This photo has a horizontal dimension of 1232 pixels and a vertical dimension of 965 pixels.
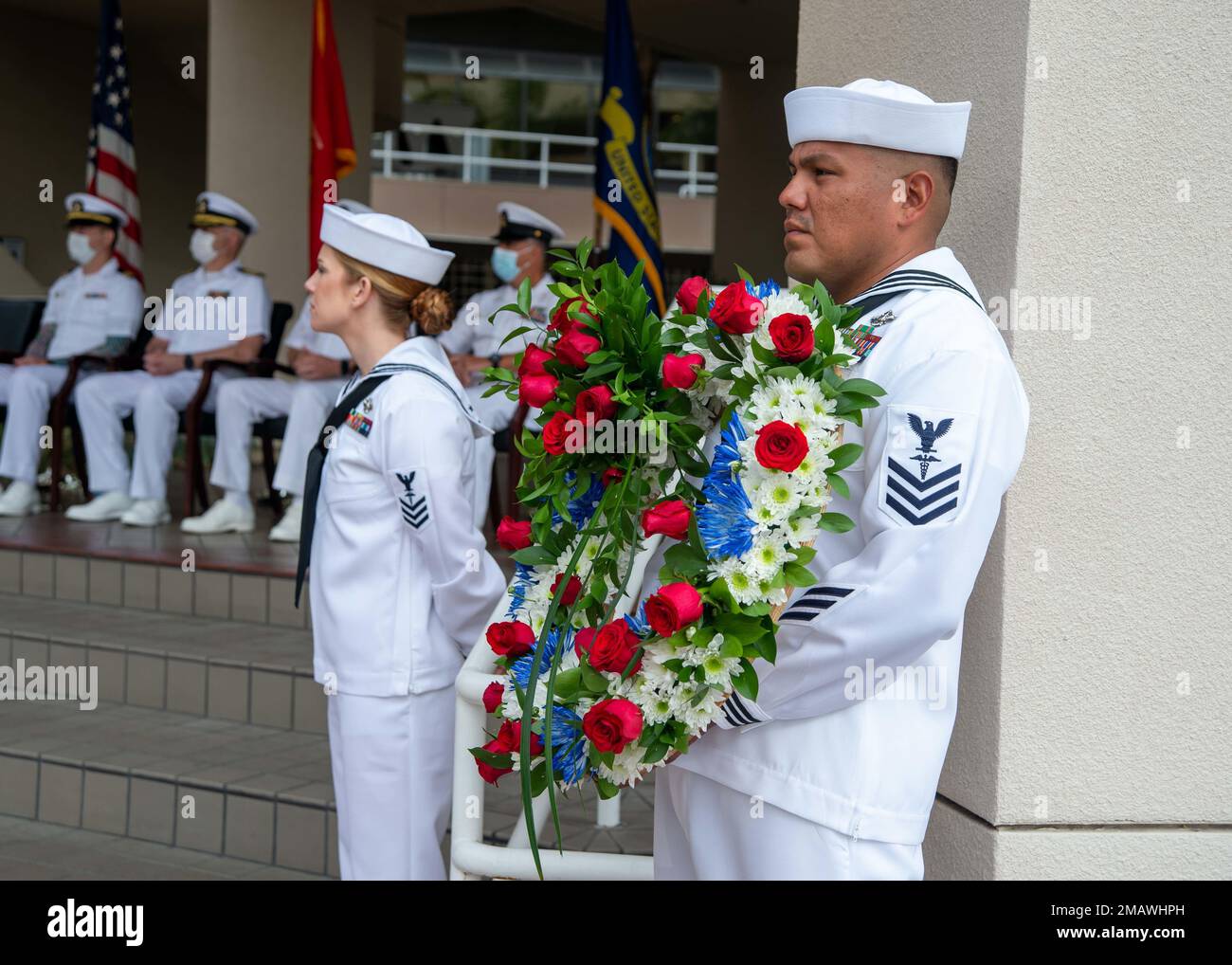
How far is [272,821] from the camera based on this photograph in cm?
372

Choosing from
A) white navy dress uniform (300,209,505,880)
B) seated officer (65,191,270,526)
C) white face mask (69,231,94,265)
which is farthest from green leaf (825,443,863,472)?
white face mask (69,231,94,265)

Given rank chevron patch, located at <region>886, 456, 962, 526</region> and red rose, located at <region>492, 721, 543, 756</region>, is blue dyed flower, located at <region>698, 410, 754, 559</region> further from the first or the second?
red rose, located at <region>492, 721, 543, 756</region>

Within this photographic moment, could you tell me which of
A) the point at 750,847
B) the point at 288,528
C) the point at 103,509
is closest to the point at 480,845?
the point at 750,847

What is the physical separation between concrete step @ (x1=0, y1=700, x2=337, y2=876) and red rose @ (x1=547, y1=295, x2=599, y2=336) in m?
2.44

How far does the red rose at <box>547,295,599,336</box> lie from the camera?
151cm

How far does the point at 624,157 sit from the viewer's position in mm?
7297

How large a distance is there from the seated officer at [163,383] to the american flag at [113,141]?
1.90 metres

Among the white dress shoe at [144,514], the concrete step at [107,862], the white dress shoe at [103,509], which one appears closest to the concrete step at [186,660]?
the concrete step at [107,862]

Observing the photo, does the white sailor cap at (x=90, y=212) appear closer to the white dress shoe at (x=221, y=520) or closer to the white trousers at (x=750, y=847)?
the white dress shoe at (x=221, y=520)

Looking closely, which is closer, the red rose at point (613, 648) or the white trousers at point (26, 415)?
the red rose at point (613, 648)

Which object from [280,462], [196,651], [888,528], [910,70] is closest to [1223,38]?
[910,70]

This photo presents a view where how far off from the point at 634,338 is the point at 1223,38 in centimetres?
119

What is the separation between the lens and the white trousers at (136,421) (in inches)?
251

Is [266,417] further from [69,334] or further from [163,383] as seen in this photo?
[69,334]
